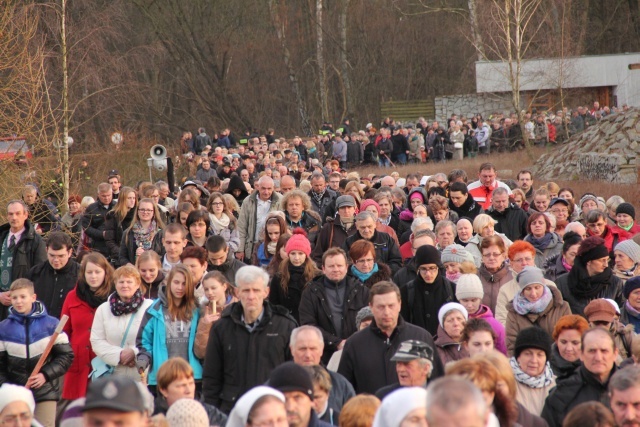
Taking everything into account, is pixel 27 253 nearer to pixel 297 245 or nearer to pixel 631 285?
pixel 297 245

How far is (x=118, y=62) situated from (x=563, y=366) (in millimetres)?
27548

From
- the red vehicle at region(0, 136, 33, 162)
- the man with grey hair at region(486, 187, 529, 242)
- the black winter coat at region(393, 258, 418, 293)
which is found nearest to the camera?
the black winter coat at region(393, 258, 418, 293)

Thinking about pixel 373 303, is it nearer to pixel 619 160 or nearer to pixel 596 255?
pixel 596 255

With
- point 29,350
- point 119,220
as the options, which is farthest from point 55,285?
point 119,220

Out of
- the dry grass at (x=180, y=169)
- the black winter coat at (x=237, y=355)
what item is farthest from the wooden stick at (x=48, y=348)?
the dry grass at (x=180, y=169)

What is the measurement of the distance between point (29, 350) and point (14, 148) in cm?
594

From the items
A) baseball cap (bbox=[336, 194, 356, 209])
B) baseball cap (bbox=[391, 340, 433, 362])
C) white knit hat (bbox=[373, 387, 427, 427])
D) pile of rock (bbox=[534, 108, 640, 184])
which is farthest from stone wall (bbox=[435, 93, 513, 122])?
white knit hat (bbox=[373, 387, 427, 427])

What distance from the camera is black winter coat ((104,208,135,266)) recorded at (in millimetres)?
12766

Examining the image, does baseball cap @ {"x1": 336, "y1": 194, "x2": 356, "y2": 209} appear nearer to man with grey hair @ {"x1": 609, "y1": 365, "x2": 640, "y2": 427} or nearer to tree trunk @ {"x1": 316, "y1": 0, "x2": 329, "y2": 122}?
man with grey hair @ {"x1": 609, "y1": 365, "x2": 640, "y2": 427}

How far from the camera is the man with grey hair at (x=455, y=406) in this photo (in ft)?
12.3

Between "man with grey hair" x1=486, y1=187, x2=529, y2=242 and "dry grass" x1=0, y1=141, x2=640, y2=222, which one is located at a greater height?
"dry grass" x1=0, y1=141, x2=640, y2=222

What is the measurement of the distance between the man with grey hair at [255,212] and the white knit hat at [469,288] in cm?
509

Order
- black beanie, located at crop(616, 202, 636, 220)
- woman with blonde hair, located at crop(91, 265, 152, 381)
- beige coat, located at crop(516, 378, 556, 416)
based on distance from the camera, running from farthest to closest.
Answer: black beanie, located at crop(616, 202, 636, 220) → woman with blonde hair, located at crop(91, 265, 152, 381) → beige coat, located at crop(516, 378, 556, 416)

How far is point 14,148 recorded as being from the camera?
544 inches
